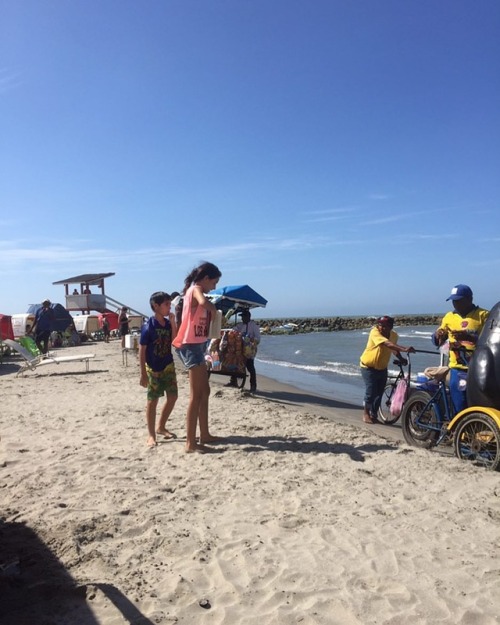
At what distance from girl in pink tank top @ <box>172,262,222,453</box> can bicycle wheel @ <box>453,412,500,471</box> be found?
2.50 meters

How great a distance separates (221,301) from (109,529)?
8253 mm

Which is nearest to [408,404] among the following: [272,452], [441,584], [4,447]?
[272,452]

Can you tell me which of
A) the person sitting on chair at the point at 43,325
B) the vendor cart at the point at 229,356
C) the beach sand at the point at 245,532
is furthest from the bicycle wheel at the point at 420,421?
the person sitting on chair at the point at 43,325

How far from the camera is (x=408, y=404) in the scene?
5875 millimetres

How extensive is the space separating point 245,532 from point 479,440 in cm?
254

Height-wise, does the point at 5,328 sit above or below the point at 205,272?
below

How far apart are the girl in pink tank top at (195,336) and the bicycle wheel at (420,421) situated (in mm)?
2397

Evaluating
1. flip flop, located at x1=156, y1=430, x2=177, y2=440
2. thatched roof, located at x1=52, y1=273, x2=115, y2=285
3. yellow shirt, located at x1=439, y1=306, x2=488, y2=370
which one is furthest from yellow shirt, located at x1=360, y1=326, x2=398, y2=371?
thatched roof, located at x1=52, y1=273, x2=115, y2=285

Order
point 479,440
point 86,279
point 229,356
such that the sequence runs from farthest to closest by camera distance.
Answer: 1. point 86,279
2. point 229,356
3. point 479,440

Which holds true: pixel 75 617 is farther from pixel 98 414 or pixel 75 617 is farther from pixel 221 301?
pixel 221 301

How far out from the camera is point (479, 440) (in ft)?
15.4

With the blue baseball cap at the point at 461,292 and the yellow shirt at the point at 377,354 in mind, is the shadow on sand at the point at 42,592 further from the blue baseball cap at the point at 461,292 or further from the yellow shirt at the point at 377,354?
the yellow shirt at the point at 377,354

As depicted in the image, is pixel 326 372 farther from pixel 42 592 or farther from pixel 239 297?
pixel 42 592

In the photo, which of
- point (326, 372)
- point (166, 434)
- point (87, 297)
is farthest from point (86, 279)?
point (166, 434)
